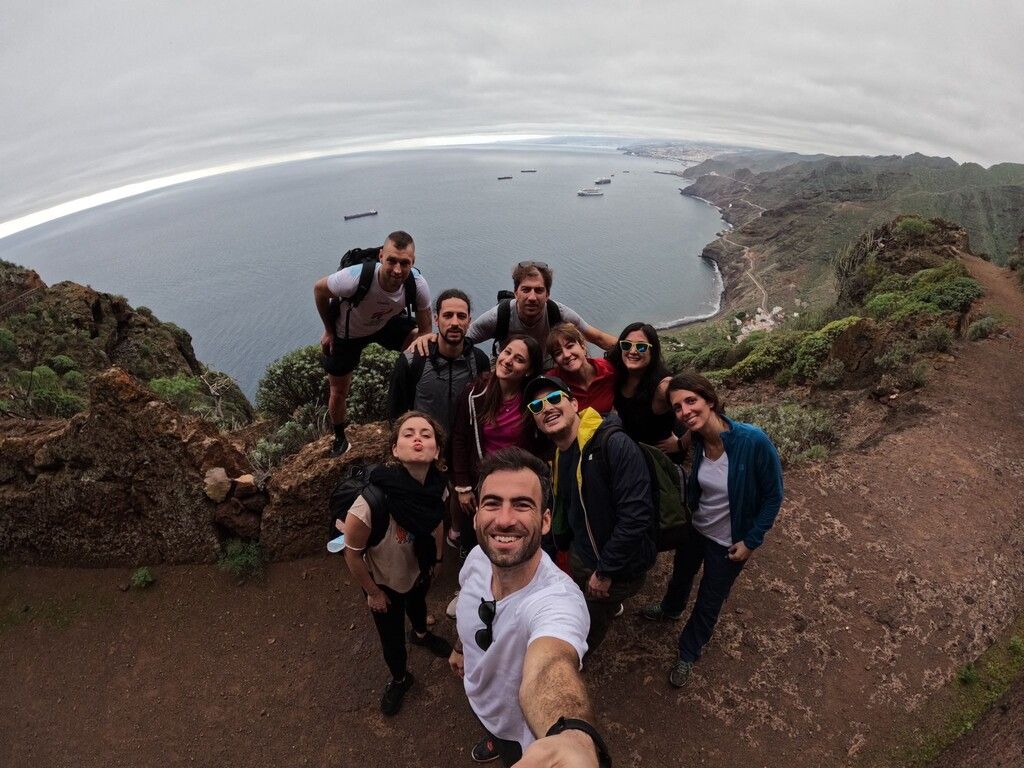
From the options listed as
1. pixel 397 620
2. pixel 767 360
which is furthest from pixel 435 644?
→ pixel 767 360

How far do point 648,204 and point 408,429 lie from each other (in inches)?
6204

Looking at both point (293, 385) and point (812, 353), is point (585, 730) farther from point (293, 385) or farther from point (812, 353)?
point (812, 353)

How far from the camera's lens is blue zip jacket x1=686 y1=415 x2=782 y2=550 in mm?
3371

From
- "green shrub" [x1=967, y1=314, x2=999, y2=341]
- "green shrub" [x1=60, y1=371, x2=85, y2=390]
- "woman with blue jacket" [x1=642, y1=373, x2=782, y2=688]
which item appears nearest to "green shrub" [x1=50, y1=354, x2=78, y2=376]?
"green shrub" [x1=60, y1=371, x2=85, y2=390]

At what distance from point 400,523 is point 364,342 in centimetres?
297

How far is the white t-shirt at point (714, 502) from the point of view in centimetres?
354

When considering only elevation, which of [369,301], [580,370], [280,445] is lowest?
[280,445]

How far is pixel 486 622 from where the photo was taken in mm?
2291

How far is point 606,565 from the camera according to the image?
125 inches

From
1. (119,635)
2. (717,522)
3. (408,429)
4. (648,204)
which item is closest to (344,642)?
(119,635)

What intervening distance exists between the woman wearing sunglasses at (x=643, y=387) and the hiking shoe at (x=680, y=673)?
6.01 feet

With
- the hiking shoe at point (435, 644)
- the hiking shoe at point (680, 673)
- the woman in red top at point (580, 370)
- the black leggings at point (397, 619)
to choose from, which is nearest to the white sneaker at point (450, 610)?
the hiking shoe at point (435, 644)

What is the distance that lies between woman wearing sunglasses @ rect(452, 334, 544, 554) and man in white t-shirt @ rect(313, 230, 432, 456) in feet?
5.54

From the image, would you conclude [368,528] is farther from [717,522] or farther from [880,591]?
[880,591]
